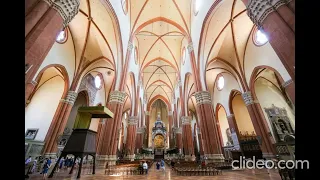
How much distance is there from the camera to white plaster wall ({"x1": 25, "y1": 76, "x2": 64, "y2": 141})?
12.1 meters

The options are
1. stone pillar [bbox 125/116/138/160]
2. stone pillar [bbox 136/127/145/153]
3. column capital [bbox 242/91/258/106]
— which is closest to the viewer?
column capital [bbox 242/91/258/106]

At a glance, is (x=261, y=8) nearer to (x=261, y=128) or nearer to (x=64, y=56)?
(x=261, y=128)

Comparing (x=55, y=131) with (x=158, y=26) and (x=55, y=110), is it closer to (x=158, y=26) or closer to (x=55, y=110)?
(x=55, y=110)

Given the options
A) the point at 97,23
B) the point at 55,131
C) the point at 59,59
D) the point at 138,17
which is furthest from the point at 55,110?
the point at 138,17

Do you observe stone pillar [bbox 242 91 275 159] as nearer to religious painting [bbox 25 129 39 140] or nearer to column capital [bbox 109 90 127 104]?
column capital [bbox 109 90 127 104]

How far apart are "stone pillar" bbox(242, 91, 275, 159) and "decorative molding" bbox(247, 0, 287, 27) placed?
9.59 m

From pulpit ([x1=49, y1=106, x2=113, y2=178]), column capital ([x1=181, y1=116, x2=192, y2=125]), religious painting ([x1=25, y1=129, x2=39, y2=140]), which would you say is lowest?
pulpit ([x1=49, y1=106, x2=113, y2=178])

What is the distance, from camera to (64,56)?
12.4 meters

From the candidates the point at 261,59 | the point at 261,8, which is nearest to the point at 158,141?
the point at 261,59

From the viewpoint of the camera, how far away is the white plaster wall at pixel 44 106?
12133mm

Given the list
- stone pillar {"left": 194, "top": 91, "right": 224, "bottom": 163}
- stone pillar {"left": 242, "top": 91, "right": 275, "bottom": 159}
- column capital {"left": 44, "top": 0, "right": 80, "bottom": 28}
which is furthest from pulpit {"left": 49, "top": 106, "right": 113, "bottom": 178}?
stone pillar {"left": 242, "top": 91, "right": 275, "bottom": 159}

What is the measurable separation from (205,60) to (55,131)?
45.1ft

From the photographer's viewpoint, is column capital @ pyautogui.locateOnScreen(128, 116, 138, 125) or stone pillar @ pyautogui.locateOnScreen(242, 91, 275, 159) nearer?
stone pillar @ pyautogui.locateOnScreen(242, 91, 275, 159)

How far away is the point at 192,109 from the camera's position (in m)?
26.9
